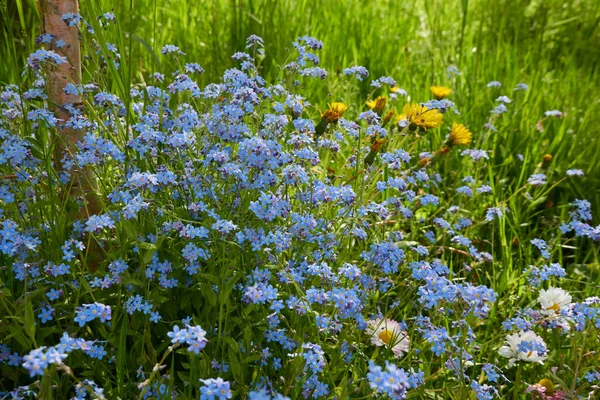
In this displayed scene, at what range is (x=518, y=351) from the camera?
228cm

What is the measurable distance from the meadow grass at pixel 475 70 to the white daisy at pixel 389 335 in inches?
18.3

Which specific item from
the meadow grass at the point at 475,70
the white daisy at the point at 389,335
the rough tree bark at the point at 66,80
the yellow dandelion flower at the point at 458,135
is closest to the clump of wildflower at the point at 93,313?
the rough tree bark at the point at 66,80

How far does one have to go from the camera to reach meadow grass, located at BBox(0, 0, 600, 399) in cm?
315

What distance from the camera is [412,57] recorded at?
14.5 feet

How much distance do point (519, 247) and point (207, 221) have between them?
1.53 metres

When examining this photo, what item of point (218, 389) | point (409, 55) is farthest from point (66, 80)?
point (409, 55)

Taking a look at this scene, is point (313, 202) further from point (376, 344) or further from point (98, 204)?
point (98, 204)

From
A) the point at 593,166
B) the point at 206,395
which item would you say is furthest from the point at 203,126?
the point at 593,166

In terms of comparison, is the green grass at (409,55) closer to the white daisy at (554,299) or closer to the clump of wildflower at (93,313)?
the white daisy at (554,299)

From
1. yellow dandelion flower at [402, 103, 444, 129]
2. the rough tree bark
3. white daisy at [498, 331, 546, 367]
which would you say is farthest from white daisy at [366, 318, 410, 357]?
the rough tree bark

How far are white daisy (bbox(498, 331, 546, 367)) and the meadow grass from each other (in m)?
0.24

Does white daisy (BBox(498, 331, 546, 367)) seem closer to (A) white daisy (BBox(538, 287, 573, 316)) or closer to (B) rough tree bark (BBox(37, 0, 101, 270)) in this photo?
(A) white daisy (BBox(538, 287, 573, 316))

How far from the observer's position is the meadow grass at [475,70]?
3.15 metres

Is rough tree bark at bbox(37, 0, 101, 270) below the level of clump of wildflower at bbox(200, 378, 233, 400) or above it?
above
